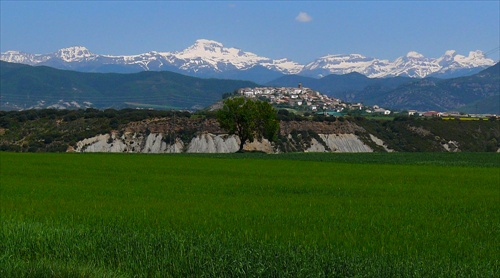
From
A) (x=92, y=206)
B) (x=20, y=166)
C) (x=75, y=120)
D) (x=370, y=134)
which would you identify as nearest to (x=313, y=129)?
(x=370, y=134)

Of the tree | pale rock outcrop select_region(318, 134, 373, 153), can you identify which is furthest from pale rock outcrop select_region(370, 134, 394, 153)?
the tree

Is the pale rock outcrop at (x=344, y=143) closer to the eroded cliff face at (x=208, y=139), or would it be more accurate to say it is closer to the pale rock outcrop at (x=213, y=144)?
the eroded cliff face at (x=208, y=139)

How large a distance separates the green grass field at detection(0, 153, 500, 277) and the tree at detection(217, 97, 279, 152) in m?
60.2

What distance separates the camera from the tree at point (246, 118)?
296 ft

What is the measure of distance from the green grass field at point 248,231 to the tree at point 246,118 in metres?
60.2

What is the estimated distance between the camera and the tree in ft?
296

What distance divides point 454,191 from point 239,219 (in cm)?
1494

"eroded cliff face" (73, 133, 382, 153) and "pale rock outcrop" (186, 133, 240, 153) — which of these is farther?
"pale rock outcrop" (186, 133, 240, 153)

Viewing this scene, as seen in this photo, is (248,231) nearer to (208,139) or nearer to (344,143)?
(208,139)

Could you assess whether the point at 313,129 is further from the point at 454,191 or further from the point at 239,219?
the point at 239,219

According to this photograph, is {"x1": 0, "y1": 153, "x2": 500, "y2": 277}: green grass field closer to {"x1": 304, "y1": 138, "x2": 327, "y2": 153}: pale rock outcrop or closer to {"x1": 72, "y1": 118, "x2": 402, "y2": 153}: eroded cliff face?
{"x1": 72, "y1": 118, "x2": 402, "y2": 153}: eroded cliff face

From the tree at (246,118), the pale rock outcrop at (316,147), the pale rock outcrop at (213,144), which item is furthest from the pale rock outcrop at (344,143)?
the tree at (246,118)

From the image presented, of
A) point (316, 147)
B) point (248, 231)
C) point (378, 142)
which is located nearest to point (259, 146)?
point (316, 147)

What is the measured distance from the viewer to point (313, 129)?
13962 centimetres
